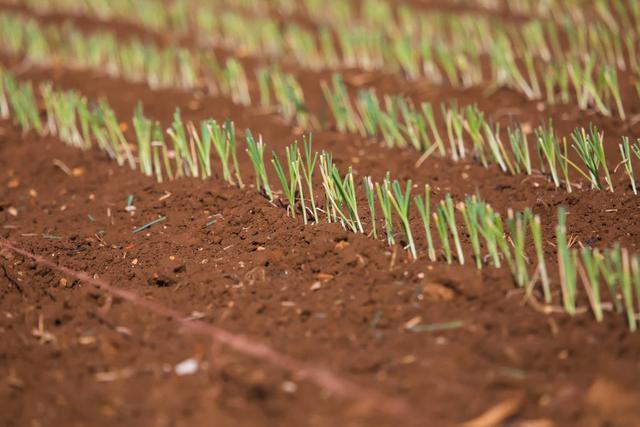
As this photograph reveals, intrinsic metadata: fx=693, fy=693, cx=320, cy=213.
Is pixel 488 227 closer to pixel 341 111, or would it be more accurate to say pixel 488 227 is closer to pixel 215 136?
pixel 215 136

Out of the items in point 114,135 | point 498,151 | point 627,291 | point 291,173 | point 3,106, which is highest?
point 3,106

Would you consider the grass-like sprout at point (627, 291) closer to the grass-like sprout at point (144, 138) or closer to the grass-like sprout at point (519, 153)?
the grass-like sprout at point (519, 153)

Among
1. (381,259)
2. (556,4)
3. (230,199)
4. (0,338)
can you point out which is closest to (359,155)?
(230,199)

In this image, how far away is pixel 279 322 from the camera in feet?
6.06

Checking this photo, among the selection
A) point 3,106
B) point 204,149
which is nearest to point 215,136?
point 204,149

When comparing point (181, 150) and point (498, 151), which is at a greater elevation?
point (181, 150)

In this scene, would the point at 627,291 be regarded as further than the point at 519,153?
No

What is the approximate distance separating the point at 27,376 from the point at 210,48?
344cm

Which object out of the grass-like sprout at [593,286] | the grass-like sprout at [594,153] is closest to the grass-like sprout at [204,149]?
the grass-like sprout at [594,153]

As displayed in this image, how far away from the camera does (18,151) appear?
3.35m

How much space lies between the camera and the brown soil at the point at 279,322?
Answer: 1532 mm

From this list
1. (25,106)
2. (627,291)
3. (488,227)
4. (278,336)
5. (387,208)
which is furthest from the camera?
(25,106)

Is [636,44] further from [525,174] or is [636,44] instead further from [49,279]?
[49,279]

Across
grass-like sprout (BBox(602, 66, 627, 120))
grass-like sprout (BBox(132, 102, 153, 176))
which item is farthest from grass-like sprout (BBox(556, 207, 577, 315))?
grass-like sprout (BBox(132, 102, 153, 176))
